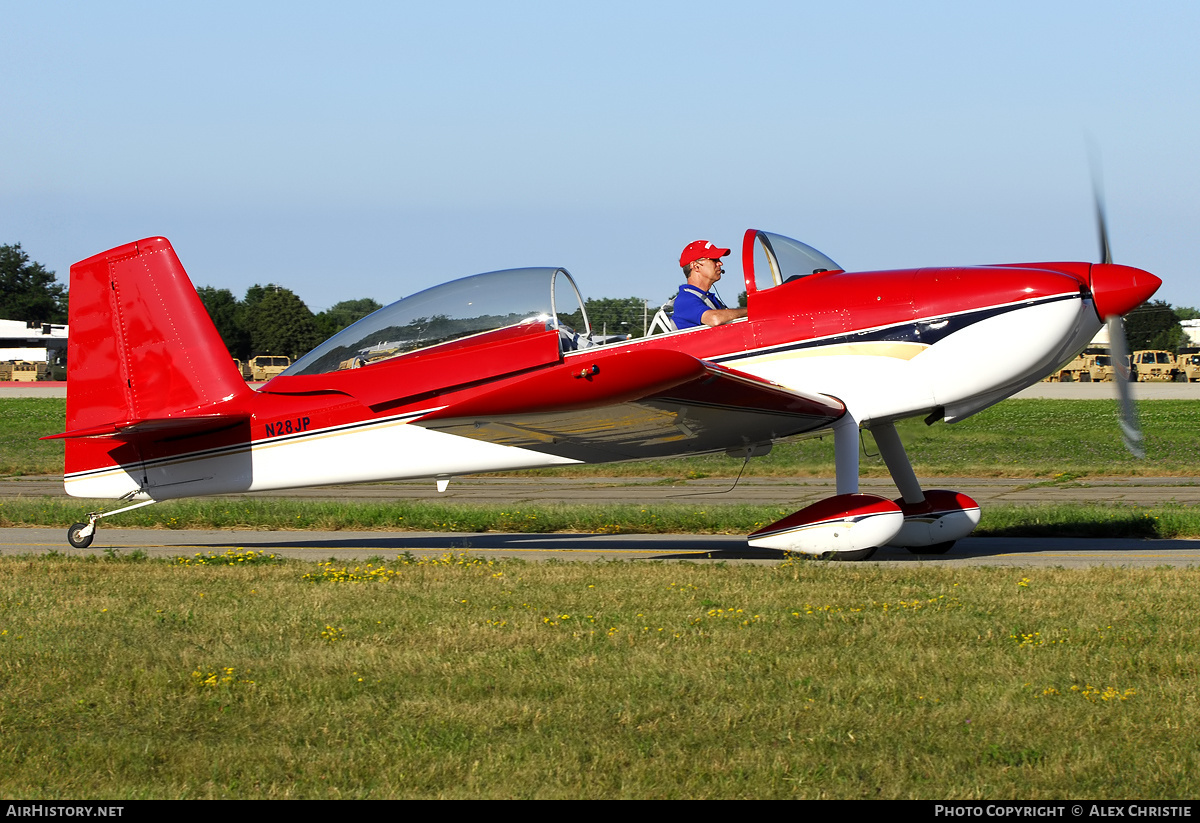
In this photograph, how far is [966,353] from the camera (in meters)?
8.84

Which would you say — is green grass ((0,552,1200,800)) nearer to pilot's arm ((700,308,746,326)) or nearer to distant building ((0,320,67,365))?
pilot's arm ((700,308,746,326))

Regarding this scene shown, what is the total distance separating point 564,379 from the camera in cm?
805

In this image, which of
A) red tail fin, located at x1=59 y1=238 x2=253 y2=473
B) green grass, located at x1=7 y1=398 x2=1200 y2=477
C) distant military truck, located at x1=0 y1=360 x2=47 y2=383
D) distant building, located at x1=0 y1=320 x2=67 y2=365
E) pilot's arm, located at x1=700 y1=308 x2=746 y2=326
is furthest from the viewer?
distant building, located at x1=0 y1=320 x2=67 y2=365

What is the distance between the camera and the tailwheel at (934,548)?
981 centimetres

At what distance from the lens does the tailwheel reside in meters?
9.81

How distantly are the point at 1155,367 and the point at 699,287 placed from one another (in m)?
59.6

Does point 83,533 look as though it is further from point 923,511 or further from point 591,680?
point 923,511

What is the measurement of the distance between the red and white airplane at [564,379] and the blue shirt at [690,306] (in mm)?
110

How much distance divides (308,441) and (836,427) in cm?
458

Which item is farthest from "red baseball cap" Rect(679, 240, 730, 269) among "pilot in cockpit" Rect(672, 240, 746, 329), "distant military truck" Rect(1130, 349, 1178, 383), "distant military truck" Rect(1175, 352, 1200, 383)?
"distant military truck" Rect(1175, 352, 1200, 383)

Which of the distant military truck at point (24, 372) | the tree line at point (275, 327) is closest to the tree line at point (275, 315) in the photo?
the tree line at point (275, 327)

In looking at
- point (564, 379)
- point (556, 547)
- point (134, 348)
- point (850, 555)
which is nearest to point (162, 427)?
point (134, 348)

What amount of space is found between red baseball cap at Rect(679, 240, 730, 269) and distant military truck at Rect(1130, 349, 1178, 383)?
188 ft
